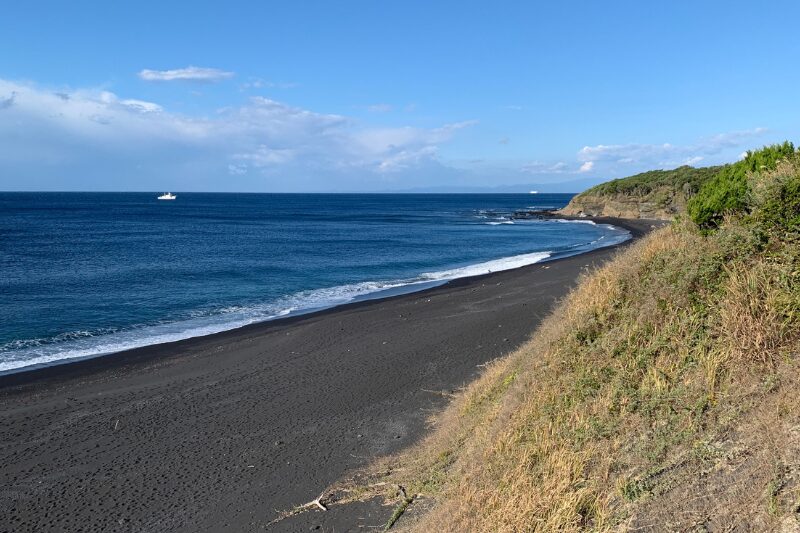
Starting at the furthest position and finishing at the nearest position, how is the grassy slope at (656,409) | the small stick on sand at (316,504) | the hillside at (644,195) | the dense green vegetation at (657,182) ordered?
the hillside at (644,195)
the dense green vegetation at (657,182)
the small stick on sand at (316,504)
the grassy slope at (656,409)

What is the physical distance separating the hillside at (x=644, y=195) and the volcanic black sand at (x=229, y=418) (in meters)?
55.4

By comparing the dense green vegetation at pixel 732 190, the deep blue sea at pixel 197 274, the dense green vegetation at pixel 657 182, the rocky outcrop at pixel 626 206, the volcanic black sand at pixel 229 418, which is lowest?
the volcanic black sand at pixel 229 418

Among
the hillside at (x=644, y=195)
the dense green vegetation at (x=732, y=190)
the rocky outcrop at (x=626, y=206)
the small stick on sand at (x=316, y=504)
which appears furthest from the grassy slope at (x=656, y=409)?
the hillside at (x=644, y=195)

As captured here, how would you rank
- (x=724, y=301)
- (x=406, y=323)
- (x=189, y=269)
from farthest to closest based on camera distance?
1. (x=189, y=269)
2. (x=406, y=323)
3. (x=724, y=301)

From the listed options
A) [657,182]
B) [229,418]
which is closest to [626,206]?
[657,182]

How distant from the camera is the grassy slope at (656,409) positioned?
466 centimetres

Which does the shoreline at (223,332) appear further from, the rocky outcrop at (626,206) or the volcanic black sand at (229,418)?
the rocky outcrop at (626,206)

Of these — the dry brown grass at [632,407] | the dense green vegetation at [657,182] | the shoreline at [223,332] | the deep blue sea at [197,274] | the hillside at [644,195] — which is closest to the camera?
the dry brown grass at [632,407]

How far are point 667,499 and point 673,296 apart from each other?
340 cm

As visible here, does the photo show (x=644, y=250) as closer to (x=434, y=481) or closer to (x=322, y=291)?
(x=434, y=481)

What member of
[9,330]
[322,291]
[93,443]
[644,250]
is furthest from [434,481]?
[322,291]

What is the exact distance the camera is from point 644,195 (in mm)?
75875

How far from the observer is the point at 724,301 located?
6.77 metres

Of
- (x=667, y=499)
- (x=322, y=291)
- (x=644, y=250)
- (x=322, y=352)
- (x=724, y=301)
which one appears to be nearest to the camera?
(x=667, y=499)
